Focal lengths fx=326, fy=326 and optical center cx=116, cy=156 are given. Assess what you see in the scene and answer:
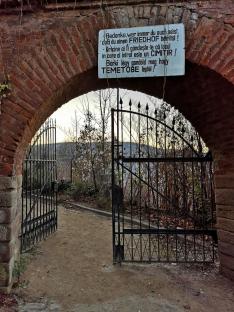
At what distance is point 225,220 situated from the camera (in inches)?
184

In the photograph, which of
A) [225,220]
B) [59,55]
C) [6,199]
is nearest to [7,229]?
[6,199]

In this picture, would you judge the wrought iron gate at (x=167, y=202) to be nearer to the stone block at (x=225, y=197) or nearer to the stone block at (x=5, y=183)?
the stone block at (x=225, y=197)

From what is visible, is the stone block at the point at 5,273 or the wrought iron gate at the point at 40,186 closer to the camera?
the stone block at the point at 5,273

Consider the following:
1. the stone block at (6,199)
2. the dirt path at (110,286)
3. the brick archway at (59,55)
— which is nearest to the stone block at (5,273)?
the brick archway at (59,55)

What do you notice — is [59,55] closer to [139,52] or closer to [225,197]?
[139,52]

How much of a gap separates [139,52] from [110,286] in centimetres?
306

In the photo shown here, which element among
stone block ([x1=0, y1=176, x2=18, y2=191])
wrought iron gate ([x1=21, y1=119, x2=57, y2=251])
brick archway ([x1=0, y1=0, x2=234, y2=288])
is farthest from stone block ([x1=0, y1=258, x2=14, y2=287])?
wrought iron gate ([x1=21, y1=119, x2=57, y2=251])

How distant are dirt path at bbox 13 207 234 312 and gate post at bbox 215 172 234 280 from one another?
24cm

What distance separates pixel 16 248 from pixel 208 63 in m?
3.30

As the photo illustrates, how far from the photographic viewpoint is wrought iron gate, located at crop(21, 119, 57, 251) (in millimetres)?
6105

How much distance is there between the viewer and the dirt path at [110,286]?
3.79m

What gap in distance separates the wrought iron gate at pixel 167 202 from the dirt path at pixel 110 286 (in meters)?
0.37

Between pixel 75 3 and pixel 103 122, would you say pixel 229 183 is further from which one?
pixel 103 122

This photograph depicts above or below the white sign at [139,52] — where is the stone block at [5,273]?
below
